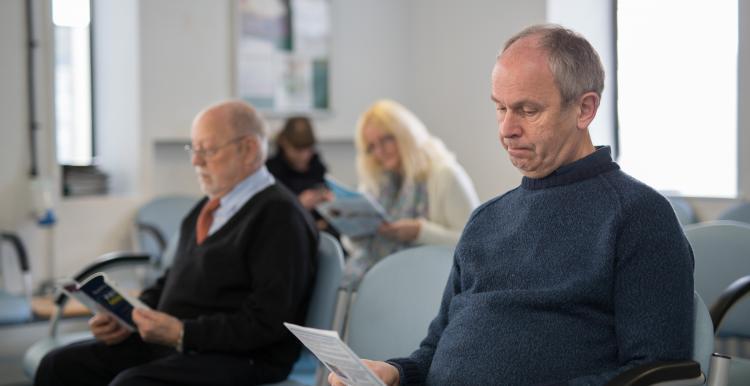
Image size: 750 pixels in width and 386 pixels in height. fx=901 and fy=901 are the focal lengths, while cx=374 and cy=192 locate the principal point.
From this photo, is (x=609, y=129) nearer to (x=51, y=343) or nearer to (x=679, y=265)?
(x=51, y=343)

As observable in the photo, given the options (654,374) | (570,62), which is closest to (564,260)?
(654,374)

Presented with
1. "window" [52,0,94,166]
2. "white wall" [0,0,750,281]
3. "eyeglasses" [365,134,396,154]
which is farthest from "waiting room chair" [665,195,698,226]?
"window" [52,0,94,166]

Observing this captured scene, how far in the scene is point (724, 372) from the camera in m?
1.68

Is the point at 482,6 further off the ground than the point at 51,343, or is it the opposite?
the point at 482,6

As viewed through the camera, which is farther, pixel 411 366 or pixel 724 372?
pixel 411 366

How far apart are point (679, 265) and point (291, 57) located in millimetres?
4607

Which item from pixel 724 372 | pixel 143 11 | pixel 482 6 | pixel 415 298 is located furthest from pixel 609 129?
pixel 724 372

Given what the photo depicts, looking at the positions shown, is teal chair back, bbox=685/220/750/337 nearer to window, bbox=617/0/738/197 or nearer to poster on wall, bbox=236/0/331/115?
window, bbox=617/0/738/197

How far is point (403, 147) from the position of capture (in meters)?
3.68

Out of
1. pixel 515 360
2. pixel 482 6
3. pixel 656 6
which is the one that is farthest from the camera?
pixel 482 6

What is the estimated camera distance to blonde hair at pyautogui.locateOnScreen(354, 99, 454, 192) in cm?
364

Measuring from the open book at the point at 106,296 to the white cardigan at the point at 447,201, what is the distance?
4.15ft

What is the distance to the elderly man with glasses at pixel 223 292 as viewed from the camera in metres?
2.45

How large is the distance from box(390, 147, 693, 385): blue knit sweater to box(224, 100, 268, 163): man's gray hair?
1153mm
